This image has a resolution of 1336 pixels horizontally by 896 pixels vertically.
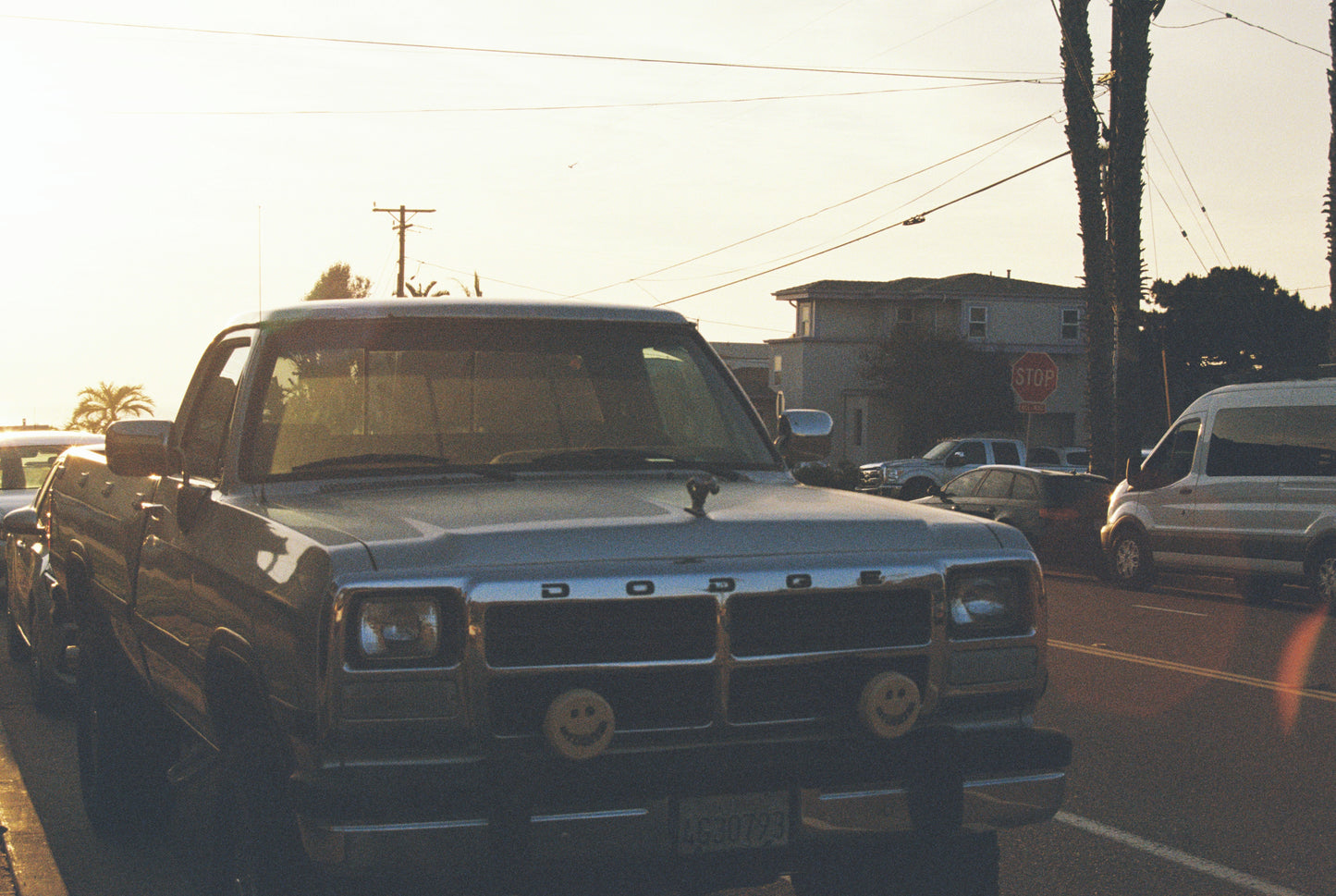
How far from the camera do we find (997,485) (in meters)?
21.1

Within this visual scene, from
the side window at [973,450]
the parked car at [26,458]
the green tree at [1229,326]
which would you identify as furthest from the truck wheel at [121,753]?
the green tree at [1229,326]

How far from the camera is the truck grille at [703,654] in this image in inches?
133

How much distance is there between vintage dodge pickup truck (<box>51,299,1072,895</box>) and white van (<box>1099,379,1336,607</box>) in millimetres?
12821

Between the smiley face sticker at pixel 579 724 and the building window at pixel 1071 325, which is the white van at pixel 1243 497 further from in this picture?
the building window at pixel 1071 325

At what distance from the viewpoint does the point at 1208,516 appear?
680 inches

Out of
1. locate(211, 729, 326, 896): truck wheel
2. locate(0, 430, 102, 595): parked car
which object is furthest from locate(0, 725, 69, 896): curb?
locate(0, 430, 102, 595): parked car

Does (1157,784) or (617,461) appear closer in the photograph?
(617,461)

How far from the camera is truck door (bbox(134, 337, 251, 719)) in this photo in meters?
4.43

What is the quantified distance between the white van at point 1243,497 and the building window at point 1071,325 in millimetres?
43957

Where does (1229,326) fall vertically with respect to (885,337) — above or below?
above

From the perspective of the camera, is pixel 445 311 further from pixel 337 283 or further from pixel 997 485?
pixel 337 283

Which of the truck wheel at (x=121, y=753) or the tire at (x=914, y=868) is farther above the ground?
the tire at (x=914, y=868)

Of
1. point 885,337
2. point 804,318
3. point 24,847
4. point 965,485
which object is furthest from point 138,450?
point 804,318

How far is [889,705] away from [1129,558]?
52.7 feet
